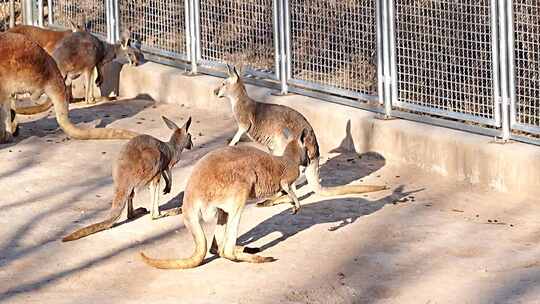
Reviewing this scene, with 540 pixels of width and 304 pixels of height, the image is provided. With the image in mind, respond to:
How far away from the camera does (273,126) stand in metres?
9.48

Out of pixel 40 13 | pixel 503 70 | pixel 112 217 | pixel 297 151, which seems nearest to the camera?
pixel 297 151

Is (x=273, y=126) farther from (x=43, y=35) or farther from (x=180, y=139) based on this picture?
(x=43, y=35)

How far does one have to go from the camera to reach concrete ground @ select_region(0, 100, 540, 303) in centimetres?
730

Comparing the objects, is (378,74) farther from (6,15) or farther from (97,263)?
(6,15)

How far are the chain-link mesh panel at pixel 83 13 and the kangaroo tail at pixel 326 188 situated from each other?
5.48 meters

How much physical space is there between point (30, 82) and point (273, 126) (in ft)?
8.97

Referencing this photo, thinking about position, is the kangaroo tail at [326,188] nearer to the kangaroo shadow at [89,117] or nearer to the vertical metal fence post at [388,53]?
the vertical metal fence post at [388,53]

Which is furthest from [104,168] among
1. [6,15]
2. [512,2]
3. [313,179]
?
[6,15]

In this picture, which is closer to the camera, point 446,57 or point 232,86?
point 446,57

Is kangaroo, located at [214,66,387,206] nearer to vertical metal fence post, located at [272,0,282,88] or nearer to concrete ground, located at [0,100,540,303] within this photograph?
concrete ground, located at [0,100,540,303]

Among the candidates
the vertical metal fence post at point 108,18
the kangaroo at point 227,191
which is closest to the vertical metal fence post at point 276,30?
the vertical metal fence post at point 108,18

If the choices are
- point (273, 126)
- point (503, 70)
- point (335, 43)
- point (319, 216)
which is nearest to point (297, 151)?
point (319, 216)

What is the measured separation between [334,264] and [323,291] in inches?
19.1

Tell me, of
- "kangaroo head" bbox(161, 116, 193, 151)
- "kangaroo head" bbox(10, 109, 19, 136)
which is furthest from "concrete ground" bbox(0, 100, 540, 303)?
"kangaroo head" bbox(10, 109, 19, 136)
